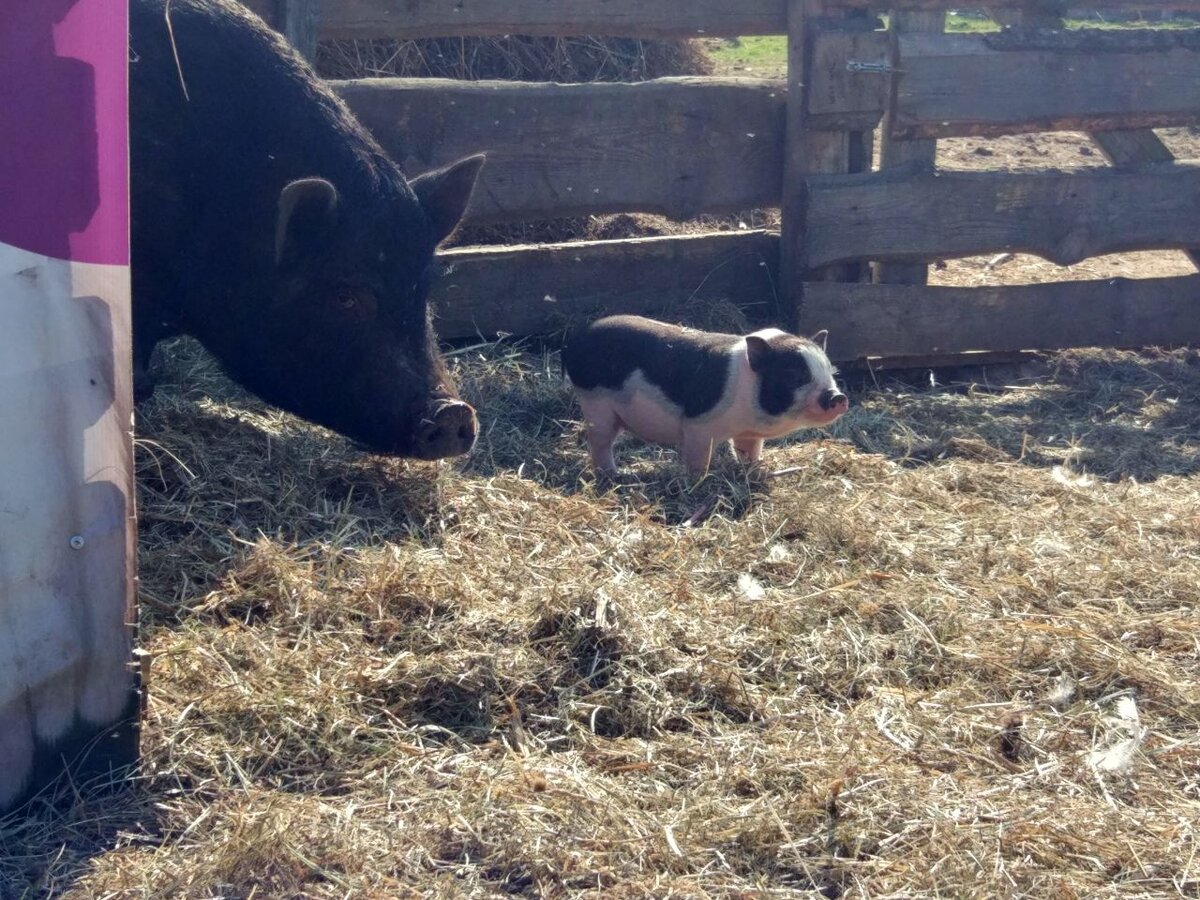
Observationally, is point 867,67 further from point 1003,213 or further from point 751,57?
point 751,57

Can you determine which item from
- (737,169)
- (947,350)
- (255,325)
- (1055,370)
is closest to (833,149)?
(737,169)

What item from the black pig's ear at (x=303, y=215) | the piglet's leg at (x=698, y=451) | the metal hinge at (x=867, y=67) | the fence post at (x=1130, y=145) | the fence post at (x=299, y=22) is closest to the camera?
the black pig's ear at (x=303, y=215)

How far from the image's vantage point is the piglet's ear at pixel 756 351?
4.99m

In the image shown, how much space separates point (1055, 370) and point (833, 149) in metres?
1.71

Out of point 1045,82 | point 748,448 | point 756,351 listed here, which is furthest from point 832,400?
point 1045,82

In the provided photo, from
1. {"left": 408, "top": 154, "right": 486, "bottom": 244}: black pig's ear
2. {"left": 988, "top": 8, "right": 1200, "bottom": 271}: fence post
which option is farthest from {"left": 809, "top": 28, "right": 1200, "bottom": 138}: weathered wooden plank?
{"left": 408, "top": 154, "right": 486, "bottom": 244}: black pig's ear

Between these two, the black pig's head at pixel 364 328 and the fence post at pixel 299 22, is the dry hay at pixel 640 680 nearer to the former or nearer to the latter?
the black pig's head at pixel 364 328

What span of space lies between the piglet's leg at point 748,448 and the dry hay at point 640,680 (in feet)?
0.47

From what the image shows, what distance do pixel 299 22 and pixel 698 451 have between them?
284 centimetres

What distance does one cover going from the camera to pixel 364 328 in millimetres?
4520

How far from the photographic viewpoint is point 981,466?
539cm

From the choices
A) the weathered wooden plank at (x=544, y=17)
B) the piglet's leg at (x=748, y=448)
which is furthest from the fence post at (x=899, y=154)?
the piglet's leg at (x=748, y=448)

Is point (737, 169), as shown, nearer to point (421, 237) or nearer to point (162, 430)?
point (421, 237)

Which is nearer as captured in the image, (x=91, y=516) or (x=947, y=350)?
(x=91, y=516)
